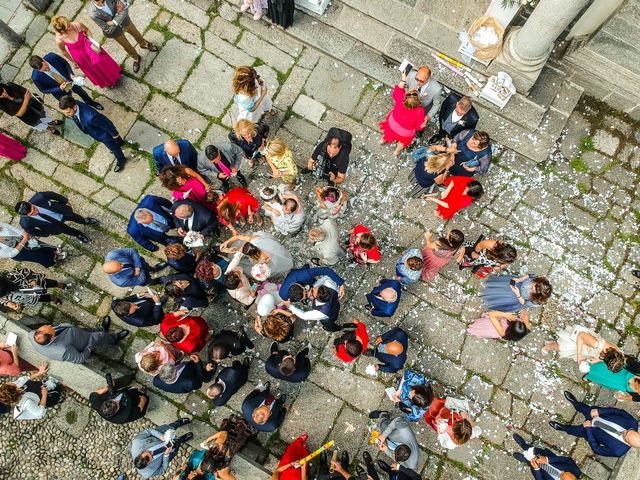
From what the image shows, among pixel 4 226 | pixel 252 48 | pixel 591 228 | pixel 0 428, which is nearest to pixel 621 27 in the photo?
pixel 591 228

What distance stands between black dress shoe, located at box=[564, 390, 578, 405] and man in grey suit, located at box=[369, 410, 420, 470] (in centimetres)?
245

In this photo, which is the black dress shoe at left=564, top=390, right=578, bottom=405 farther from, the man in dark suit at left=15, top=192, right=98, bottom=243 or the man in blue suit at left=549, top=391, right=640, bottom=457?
the man in dark suit at left=15, top=192, right=98, bottom=243

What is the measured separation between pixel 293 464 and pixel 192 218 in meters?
3.48

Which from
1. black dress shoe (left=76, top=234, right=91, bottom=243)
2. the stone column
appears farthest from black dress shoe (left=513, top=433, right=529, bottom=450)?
black dress shoe (left=76, top=234, right=91, bottom=243)

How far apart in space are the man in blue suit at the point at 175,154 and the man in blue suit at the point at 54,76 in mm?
1848

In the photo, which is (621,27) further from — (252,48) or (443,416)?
(443,416)

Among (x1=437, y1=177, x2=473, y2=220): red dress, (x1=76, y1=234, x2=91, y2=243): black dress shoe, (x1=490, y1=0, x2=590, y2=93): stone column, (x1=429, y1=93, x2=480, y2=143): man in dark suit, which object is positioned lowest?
(x1=76, y1=234, x2=91, y2=243): black dress shoe

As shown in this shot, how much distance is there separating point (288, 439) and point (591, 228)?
226 inches

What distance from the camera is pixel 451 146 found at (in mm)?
6324

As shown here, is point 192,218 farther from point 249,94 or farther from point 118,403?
point 118,403

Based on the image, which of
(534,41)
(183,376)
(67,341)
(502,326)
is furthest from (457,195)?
(67,341)

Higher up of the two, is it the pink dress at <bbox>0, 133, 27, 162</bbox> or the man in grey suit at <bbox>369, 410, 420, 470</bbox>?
the pink dress at <bbox>0, 133, 27, 162</bbox>

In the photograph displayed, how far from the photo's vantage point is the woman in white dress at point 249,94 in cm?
589

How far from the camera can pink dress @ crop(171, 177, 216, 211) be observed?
602 cm
